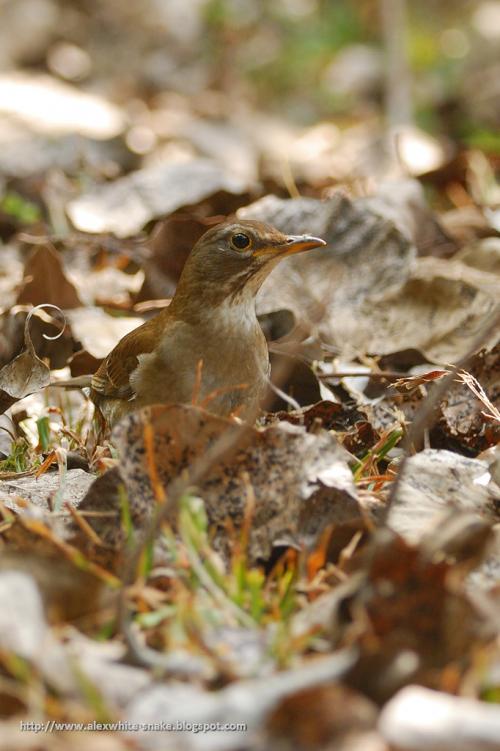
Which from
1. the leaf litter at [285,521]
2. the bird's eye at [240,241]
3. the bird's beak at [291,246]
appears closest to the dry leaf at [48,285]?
the leaf litter at [285,521]

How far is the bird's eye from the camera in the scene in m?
4.36

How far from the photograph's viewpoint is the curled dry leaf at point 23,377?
164 inches

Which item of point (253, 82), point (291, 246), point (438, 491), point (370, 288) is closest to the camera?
point (438, 491)

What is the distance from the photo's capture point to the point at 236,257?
14.4ft

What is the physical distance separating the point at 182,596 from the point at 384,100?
467 inches

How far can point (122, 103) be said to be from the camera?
12.9 metres

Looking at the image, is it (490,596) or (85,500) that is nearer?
(490,596)

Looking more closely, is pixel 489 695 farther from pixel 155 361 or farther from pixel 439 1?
pixel 439 1

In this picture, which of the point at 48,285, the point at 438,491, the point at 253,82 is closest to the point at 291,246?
the point at 48,285

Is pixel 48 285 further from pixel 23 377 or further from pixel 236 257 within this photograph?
pixel 236 257

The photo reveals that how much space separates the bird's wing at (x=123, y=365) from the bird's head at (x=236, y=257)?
248 mm

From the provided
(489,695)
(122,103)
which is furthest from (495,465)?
(122,103)

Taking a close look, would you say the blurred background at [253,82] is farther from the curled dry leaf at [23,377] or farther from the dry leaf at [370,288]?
the curled dry leaf at [23,377]

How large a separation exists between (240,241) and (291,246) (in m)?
0.22
